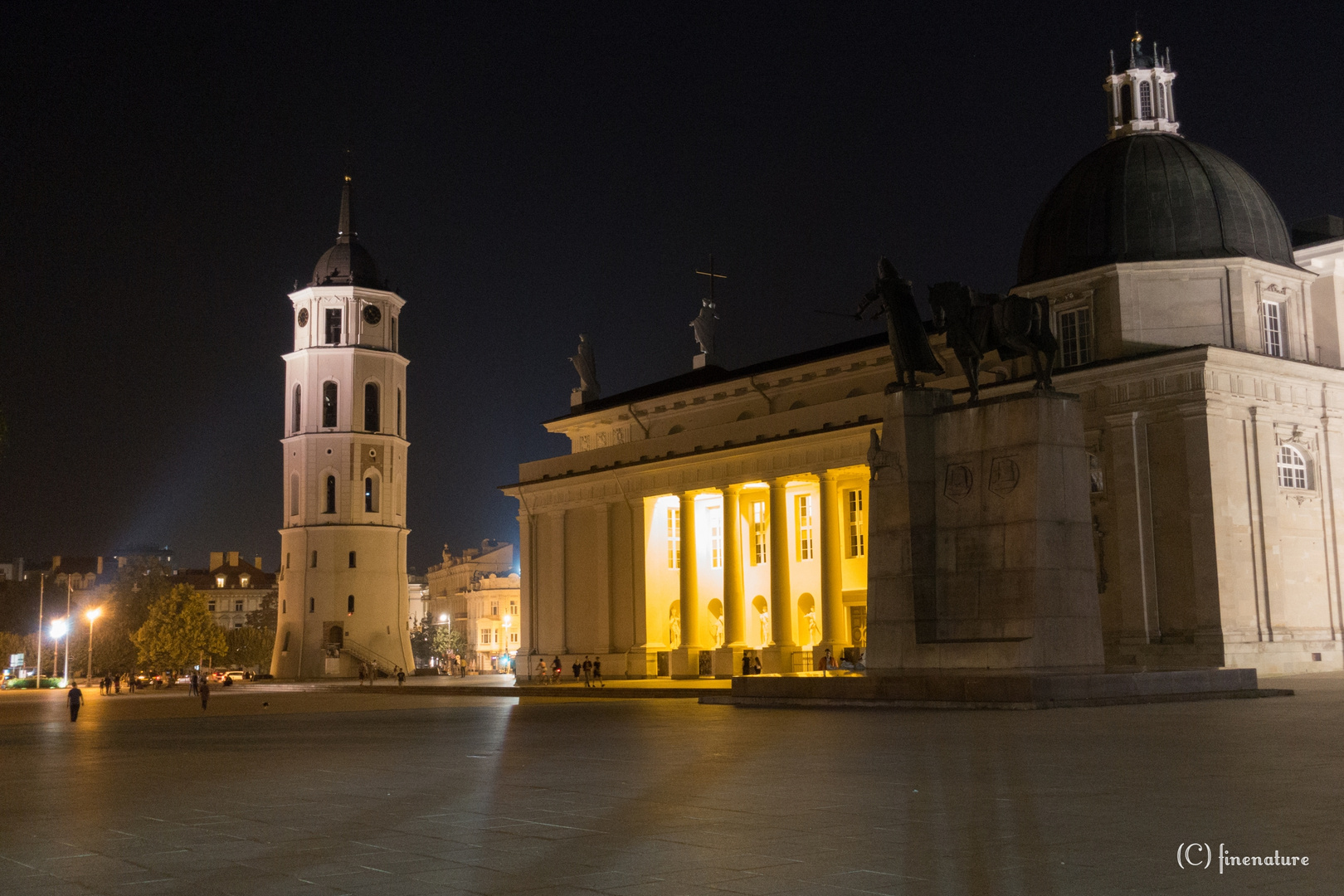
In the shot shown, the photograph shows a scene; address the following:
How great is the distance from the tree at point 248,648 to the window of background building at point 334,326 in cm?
4505

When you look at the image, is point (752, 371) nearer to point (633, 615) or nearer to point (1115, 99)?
point (633, 615)

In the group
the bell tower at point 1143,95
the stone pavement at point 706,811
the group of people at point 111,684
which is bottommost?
the group of people at point 111,684

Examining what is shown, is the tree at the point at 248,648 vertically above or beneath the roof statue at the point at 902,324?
beneath

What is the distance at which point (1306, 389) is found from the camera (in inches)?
1786

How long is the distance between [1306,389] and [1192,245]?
609 cm

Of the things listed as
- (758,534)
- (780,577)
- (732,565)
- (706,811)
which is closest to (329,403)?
(758,534)

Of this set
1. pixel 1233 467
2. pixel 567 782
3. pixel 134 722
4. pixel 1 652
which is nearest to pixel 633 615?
pixel 1233 467

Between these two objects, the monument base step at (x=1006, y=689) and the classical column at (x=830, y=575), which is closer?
the monument base step at (x=1006, y=689)

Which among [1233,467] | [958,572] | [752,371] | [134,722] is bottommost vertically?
[134,722]

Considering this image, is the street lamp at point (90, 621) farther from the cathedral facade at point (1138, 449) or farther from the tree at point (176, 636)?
the cathedral facade at point (1138, 449)

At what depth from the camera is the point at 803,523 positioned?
62.2m

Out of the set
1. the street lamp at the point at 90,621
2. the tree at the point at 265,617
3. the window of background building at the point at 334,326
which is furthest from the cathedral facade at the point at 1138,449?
the tree at the point at 265,617

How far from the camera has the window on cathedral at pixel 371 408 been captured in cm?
9444

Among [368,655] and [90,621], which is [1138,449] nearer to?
[368,655]
